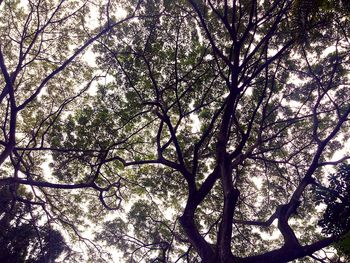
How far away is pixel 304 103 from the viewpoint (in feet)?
27.6

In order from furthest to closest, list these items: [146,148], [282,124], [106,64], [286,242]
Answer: [146,148] < [282,124] < [106,64] < [286,242]

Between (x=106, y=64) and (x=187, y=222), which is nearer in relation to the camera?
(x=187, y=222)

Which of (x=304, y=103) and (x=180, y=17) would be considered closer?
(x=180, y=17)

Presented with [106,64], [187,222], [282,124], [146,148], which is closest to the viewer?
[187,222]

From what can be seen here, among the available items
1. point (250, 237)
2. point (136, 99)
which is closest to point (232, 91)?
point (136, 99)

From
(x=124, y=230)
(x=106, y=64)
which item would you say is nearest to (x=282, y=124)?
(x=106, y=64)

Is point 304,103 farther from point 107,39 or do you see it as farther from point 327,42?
point 107,39

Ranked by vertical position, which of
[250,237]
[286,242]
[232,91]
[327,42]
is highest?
[327,42]

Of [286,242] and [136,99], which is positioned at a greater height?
[136,99]

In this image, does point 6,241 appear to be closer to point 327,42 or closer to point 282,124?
point 282,124

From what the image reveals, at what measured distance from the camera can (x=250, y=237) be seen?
30.4 ft

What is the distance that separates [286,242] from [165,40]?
570cm

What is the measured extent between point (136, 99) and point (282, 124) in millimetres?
4547

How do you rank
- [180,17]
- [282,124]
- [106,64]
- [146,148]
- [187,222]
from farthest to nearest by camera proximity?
[146,148]
[282,124]
[106,64]
[180,17]
[187,222]
